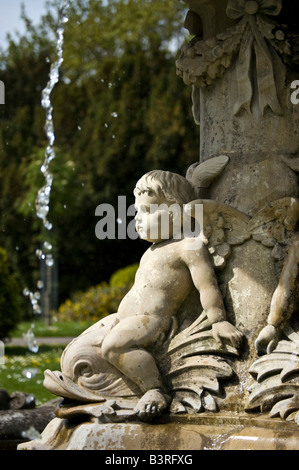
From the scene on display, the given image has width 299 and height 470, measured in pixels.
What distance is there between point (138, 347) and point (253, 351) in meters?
0.59

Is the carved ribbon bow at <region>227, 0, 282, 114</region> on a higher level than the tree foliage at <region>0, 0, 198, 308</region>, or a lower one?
lower

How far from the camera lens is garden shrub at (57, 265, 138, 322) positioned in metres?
16.2

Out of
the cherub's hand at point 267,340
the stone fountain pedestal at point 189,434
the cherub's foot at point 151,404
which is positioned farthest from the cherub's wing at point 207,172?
the stone fountain pedestal at point 189,434

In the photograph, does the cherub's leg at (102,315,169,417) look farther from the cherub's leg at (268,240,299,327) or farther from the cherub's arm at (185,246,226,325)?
the cherub's leg at (268,240,299,327)

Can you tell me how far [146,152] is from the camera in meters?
19.9

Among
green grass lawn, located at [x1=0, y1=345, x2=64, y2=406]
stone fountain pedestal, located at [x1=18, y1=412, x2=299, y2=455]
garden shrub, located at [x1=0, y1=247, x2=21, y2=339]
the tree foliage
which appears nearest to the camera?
stone fountain pedestal, located at [x1=18, y1=412, x2=299, y2=455]

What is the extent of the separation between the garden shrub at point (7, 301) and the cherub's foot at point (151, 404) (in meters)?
8.22

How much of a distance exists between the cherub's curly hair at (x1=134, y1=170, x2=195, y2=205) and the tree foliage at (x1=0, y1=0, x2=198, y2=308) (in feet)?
44.1

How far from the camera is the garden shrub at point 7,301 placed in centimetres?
1227

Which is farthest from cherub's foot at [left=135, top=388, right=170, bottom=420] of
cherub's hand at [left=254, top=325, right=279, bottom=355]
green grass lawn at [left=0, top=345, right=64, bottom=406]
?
green grass lawn at [left=0, top=345, right=64, bottom=406]

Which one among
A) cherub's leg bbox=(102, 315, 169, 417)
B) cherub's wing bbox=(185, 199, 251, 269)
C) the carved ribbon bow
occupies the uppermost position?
the carved ribbon bow

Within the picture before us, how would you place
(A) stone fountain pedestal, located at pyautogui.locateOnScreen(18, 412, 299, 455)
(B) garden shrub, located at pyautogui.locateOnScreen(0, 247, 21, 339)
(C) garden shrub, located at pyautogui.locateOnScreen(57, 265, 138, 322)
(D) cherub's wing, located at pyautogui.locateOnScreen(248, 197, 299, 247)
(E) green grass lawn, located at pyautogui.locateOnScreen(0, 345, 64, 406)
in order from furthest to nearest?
1. (C) garden shrub, located at pyautogui.locateOnScreen(57, 265, 138, 322)
2. (B) garden shrub, located at pyautogui.locateOnScreen(0, 247, 21, 339)
3. (E) green grass lawn, located at pyautogui.locateOnScreen(0, 345, 64, 406)
4. (D) cherub's wing, located at pyautogui.locateOnScreen(248, 197, 299, 247)
5. (A) stone fountain pedestal, located at pyautogui.locateOnScreen(18, 412, 299, 455)

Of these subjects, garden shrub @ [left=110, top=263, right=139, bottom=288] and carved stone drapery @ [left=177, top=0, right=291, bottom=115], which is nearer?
carved stone drapery @ [left=177, top=0, right=291, bottom=115]
